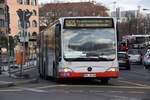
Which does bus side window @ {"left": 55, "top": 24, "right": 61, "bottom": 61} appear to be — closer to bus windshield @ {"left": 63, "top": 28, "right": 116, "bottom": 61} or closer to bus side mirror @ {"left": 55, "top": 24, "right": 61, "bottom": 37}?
bus side mirror @ {"left": 55, "top": 24, "right": 61, "bottom": 37}

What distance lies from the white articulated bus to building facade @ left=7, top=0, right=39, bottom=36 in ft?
250

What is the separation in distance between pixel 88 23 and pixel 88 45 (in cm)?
97

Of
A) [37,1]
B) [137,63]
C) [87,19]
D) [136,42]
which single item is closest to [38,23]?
[37,1]

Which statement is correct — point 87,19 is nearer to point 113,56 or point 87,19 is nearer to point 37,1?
point 113,56

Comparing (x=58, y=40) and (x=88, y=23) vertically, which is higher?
(x=88, y=23)

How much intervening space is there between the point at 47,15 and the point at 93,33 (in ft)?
244

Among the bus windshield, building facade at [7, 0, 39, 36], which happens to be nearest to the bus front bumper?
Answer: the bus windshield

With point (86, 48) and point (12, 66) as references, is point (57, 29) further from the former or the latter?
point (12, 66)

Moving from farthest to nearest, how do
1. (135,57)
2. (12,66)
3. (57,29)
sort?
(135,57) < (12,66) < (57,29)

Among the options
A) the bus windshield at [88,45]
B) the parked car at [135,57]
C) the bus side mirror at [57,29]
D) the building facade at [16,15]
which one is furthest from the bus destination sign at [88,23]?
the building facade at [16,15]

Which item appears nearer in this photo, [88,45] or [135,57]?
[88,45]

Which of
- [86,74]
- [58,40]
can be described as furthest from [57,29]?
[86,74]

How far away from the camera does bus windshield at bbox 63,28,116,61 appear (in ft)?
55.1

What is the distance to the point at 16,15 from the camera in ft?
314
